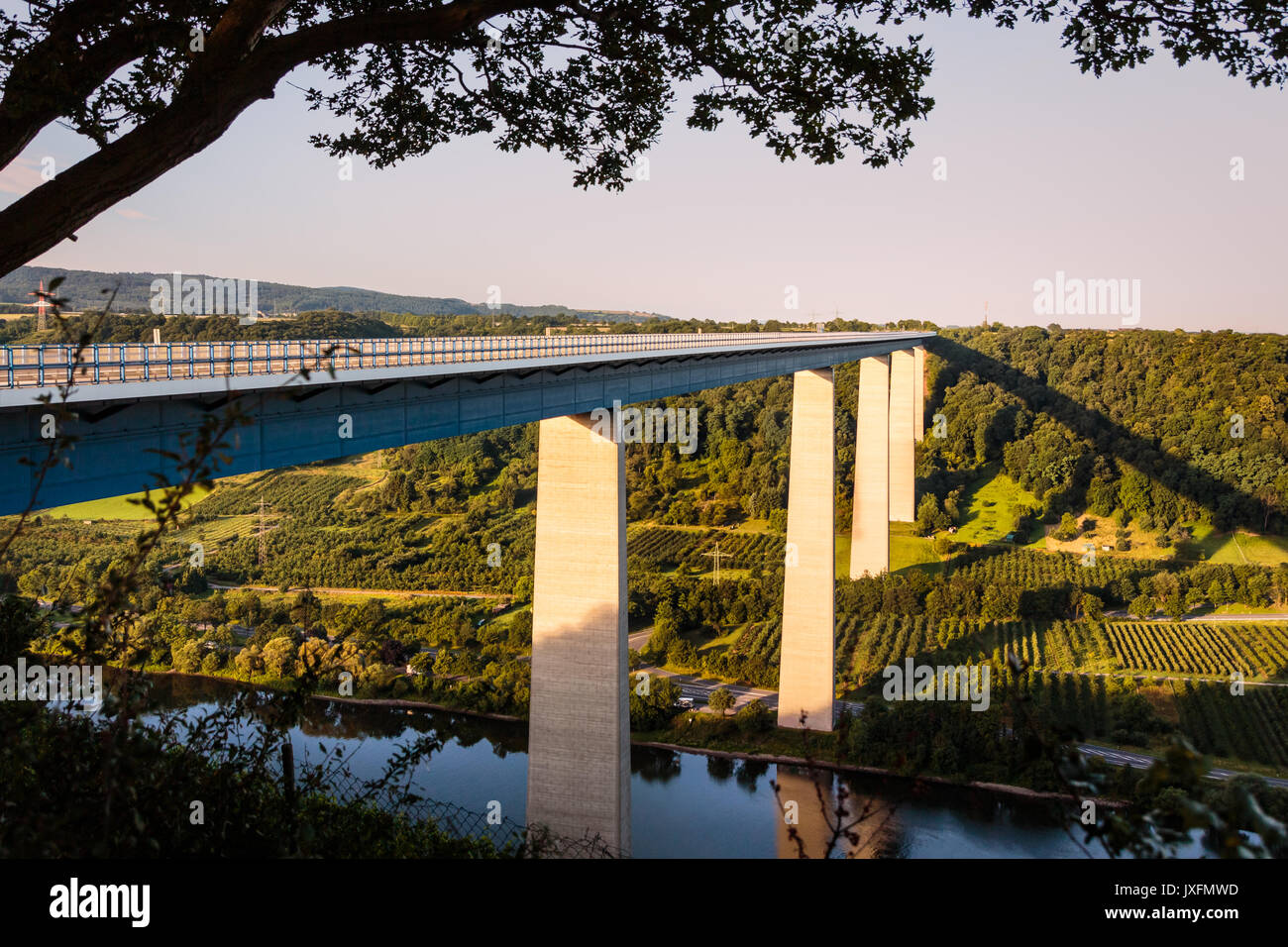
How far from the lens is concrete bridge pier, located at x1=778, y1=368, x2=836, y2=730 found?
29.6 meters

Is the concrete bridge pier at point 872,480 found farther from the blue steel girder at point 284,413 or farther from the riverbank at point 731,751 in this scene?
the blue steel girder at point 284,413

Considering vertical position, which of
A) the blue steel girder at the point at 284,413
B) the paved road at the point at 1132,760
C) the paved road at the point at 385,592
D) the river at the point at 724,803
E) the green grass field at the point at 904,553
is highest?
the blue steel girder at the point at 284,413

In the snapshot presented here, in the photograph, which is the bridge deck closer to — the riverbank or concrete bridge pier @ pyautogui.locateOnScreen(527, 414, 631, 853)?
concrete bridge pier @ pyautogui.locateOnScreen(527, 414, 631, 853)

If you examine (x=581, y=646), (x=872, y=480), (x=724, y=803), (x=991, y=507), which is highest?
(x=872, y=480)

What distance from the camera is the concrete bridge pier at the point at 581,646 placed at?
17.9 metres

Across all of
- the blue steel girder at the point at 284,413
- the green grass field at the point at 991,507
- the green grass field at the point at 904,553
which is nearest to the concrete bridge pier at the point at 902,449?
the green grass field at the point at 904,553

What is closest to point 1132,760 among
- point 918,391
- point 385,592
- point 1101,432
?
point 385,592

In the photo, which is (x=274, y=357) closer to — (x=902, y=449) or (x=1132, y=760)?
(x=1132, y=760)

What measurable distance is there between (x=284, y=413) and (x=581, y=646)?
29.1ft

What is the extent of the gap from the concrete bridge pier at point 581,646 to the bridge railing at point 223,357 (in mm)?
2374

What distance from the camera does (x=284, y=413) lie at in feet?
35.3

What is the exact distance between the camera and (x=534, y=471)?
202ft
